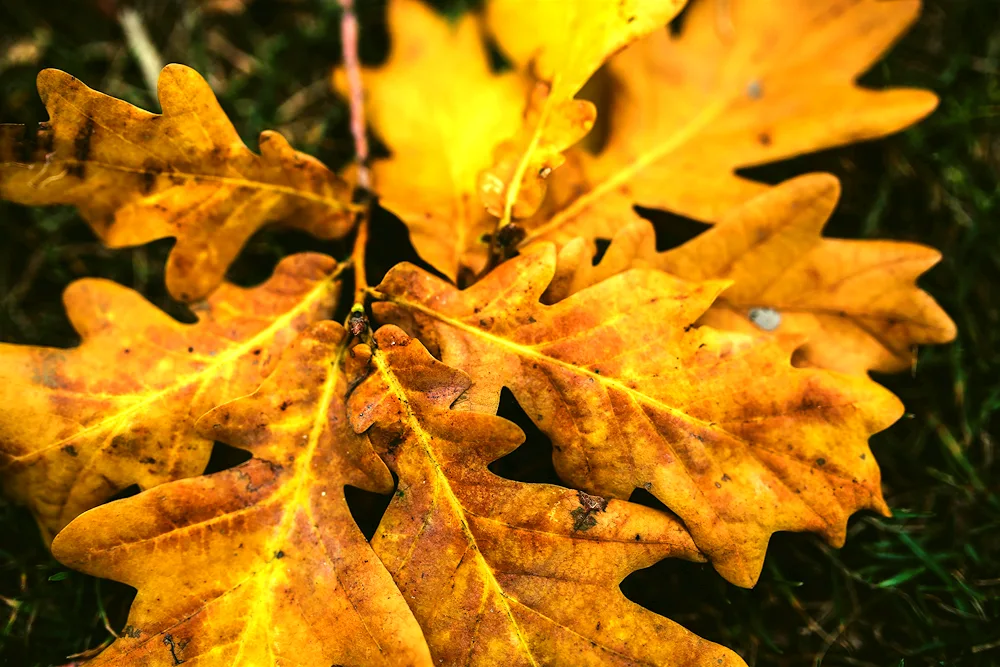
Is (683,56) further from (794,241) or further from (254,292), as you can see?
(254,292)

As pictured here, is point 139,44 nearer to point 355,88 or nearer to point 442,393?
point 355,88

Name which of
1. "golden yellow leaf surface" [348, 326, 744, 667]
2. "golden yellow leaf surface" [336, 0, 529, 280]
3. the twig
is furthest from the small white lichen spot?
the twig

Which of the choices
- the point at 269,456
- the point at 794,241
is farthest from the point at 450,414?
the point at 794,241

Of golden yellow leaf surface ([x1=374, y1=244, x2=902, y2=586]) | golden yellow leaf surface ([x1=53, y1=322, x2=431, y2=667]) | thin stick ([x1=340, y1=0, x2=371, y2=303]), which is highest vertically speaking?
thin stick ([x1=340, y1=0, x2=371, y2=303])

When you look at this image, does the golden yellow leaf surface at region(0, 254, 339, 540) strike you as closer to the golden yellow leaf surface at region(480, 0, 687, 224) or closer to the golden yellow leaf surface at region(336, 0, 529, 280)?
the golden yellow leaf surface at region(336, 0, 529, 280)

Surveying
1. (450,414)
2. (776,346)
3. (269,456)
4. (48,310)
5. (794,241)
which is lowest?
(48,310)

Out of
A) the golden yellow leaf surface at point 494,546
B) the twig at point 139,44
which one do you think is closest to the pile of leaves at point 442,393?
the golden yellow leaf surface at point 494,546
